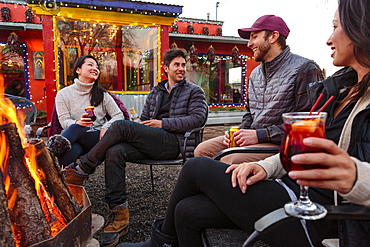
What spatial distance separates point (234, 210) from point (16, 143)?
119 centimetres

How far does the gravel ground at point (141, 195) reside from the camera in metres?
2.31

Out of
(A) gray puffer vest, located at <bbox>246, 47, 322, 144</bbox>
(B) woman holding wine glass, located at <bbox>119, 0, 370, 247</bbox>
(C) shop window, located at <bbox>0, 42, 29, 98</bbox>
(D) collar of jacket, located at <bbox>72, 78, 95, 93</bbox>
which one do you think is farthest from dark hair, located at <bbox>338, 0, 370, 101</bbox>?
(C) shop window, located at <bbox>0, 42, 29, 98</bbox>

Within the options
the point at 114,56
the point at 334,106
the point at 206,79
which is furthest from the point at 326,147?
the point at 206,79

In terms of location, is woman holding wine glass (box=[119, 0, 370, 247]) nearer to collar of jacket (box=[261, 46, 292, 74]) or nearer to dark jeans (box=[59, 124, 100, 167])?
collar of jacket (box=[261, 46, 292, 74])

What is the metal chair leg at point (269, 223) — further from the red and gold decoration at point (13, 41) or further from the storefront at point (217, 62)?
the storefront at point (217, 62)

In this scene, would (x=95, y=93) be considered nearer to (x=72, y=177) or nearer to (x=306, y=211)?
(x=72, y=177)

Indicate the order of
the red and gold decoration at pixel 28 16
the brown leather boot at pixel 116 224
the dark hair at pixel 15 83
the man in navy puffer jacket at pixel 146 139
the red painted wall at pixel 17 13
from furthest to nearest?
1. the dark hair at pixel 15 83
2. the red painted wall at pixel 17 13
3. the red and gold decoration at pixel 28 16
4. the man in navy puffer jacket at pixel 146 139
5. the brown leather boot at pixel 116 224

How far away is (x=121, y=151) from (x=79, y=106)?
112cm

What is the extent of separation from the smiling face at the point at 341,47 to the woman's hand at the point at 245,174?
2.05ft

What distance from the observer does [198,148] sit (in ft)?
8.10

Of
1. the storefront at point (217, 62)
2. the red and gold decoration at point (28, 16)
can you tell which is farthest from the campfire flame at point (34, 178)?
the storefront at point (217, 62)

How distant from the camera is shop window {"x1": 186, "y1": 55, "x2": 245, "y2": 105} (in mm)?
12004

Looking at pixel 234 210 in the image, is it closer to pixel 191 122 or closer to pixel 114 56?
pixel 191 122

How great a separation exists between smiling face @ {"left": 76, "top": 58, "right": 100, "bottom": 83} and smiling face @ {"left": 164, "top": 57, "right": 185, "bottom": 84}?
0.87m
